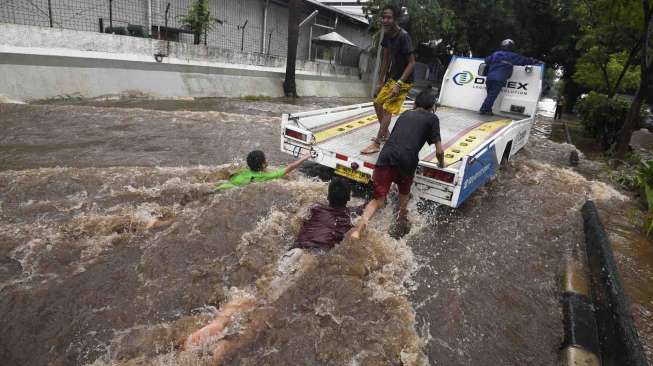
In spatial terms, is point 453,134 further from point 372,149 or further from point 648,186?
point 648,186

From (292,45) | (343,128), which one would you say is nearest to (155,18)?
(292,45)

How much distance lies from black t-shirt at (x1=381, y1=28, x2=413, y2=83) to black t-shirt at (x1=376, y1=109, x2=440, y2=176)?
135cm

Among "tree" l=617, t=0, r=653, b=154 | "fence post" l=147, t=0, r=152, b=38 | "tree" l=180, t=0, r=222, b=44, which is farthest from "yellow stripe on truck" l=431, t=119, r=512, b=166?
"fence post" l=147, t=0, r=152, b=38

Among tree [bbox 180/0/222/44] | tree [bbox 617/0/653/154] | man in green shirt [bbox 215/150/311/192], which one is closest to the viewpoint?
man in green shirt [bbox 215/150/311/192]

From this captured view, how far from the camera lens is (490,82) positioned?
8258mm

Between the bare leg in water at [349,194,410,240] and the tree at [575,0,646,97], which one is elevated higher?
the tree at [575,0,646,97]

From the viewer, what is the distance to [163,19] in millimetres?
14102

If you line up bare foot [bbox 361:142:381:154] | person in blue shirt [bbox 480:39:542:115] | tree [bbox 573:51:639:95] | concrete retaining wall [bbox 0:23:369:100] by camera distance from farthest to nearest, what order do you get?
tree [bbox 573:51:639:95] < concrete retaining wall [bbox 0:23:369:100] < person in blue shirt [bbox 480:39:542:115] < bare foot [bbox 361:142:381:154]

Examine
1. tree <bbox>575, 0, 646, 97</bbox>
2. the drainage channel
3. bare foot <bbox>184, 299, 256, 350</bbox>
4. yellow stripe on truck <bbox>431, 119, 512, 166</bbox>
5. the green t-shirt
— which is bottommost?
bare foot <bbox>184, 299, 256, 350</bbox>

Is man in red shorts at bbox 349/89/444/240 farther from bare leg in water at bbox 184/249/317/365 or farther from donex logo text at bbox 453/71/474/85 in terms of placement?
donex logo text at bbox 453/71/474/85

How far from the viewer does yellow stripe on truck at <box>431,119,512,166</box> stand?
4727mm

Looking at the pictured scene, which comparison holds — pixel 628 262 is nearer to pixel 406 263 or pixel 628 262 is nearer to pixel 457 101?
pixel 406 263

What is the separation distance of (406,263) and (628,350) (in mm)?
1715

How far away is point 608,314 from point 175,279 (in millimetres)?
3315
